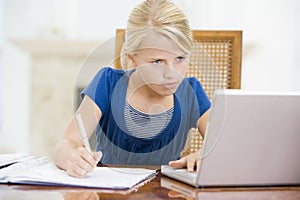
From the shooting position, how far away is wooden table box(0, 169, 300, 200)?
82cm

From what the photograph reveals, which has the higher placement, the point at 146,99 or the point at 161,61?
the point at 161,61

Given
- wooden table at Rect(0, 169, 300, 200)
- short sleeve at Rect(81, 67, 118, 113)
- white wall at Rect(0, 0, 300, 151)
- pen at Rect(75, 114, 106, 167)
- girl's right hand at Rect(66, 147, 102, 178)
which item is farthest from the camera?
white wall at Rect(0, 0, 300, 151)

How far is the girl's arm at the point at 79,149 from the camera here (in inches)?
38.2

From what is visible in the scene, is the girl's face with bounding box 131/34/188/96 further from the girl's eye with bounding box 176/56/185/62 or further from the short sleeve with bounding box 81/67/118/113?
the short sleeve with bounding box 81/67/118/113

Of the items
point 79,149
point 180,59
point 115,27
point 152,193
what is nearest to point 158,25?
point 180,59

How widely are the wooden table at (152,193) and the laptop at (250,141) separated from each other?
2 centimetres

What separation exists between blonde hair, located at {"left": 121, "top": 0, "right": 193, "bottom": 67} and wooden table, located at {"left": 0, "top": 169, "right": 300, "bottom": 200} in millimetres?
379

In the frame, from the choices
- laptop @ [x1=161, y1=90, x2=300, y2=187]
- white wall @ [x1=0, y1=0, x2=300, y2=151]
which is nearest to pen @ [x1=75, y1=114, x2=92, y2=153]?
laptop @ [x1=161, y1=90, x2=300, y2=187]

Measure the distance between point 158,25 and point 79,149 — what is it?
381 mm

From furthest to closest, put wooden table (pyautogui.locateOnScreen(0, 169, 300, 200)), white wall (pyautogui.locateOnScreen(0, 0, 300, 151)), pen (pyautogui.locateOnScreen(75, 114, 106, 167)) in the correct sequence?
white wall (pyautogui.locateOnScreen(0, 0, 300, 151)) → pen (pyautogui.locateOnScreen(75, 114, 106, 167)) → wooden table (pyautogui.locateOnScreen(0, 169, 300, 200))

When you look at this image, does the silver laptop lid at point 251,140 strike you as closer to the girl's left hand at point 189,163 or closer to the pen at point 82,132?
the girl's left hand at point 189,163

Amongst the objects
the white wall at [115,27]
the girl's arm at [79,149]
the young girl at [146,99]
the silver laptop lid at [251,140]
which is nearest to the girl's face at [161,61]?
the young girl at [146,99]

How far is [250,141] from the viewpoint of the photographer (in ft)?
2.89

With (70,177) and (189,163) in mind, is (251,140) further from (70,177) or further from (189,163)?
(70,177)
